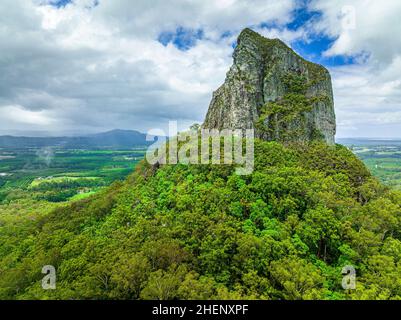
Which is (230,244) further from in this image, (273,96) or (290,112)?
(273,96)

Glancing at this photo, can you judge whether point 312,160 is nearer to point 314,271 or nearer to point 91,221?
point 314,271

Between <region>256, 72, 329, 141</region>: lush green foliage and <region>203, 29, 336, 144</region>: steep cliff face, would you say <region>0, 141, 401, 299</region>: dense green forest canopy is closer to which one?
<region>256, 72, 329, 141</region>: lush green foliage

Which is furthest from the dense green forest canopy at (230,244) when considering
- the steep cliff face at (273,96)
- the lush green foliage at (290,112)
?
the steep cliff face at (273,96)

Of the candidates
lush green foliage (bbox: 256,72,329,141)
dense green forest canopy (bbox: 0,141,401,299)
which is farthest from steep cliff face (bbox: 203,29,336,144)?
dense green forest canopy (bbox: 0,141,401,299)

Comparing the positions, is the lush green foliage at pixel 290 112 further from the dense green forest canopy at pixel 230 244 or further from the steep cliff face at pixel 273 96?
the dense green forest canopy at pixel 230 244

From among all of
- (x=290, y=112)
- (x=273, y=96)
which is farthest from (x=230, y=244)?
(x=273, y=96)
